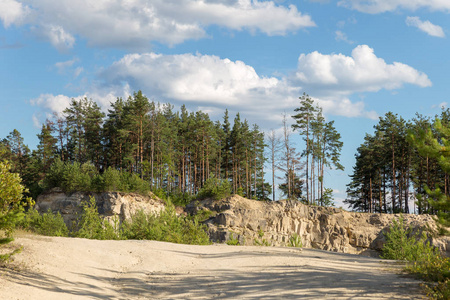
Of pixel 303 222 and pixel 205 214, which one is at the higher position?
pixel 205 214

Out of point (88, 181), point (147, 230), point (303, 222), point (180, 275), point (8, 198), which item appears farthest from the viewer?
point (88, 181)

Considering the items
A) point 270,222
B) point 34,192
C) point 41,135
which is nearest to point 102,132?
point 41,135

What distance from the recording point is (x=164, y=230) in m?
18.5

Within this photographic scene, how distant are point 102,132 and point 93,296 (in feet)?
157

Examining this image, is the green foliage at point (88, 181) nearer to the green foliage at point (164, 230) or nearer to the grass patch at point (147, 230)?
the grass patch at point (147, 230)

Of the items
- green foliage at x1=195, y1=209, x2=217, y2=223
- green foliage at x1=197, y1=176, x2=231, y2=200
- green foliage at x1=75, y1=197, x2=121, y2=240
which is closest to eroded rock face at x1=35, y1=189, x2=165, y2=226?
green foliage at x1=195, y1=209, x2=217, y2=223

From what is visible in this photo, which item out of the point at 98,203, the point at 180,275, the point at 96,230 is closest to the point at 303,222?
the point at 98,203

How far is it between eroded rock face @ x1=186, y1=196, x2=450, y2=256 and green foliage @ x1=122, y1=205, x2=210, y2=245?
15.9 metres

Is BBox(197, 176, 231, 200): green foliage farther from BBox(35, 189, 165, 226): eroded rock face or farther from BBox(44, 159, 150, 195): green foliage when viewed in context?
BBox(44, 159, 150, 195): green foliage

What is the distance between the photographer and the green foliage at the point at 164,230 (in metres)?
17.9

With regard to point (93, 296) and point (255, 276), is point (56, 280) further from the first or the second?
point (255, 276)

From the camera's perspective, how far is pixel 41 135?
57875 mm

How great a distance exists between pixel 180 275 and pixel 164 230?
24.1ft

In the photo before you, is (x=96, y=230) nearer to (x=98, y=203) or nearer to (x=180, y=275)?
(x=180, y=275)
